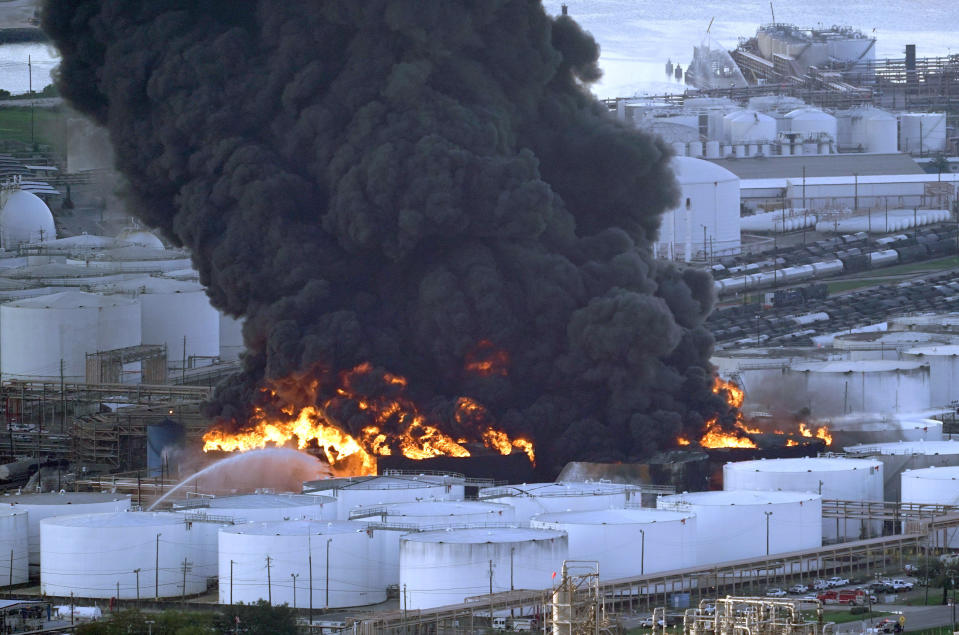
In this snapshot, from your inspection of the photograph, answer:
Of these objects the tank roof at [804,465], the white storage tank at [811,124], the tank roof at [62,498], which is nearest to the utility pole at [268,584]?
the tank roof at [62,498]

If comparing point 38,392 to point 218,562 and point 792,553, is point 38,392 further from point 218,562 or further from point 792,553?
point 792,553

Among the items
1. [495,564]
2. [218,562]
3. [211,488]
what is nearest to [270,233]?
[211,488]

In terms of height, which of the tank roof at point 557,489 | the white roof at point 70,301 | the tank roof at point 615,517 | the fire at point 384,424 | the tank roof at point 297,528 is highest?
the white roof at point 70,301

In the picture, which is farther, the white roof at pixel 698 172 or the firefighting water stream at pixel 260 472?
the white roof at pixel 698 172

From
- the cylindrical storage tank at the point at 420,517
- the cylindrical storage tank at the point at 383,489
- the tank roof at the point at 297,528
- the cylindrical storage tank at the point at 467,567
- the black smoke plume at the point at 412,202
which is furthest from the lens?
the black smoke plume at the point at 412,202

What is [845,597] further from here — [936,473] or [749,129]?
[749,129]

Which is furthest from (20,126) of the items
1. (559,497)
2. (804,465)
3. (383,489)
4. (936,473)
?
(936,473)

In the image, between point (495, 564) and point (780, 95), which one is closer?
point (495, 564)

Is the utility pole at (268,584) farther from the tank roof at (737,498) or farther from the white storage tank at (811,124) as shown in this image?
the white storage tank at (811,124)

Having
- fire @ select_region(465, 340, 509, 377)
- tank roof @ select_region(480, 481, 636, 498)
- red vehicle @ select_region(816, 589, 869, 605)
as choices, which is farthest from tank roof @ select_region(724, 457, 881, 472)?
red vehicle @ select_region(816, 589, 869, 605)
